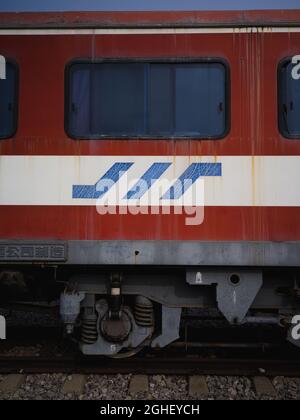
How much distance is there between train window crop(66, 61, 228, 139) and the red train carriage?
0.04 feet

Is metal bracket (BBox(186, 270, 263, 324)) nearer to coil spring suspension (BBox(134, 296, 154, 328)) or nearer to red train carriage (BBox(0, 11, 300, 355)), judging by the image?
red train carriage (BBox(0, 11, 300, 355))

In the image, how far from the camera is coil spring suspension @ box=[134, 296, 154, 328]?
5.23m

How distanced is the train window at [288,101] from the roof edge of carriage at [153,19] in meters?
0.50

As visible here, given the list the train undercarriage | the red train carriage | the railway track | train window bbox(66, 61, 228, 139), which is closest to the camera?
the red train carriage

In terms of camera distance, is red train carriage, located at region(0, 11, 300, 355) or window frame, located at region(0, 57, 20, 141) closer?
red train carriage, located at region(0, 11, 300, 355)

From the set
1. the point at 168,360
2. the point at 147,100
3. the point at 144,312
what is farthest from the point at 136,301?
the point at 147,100

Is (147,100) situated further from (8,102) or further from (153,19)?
(8,102)

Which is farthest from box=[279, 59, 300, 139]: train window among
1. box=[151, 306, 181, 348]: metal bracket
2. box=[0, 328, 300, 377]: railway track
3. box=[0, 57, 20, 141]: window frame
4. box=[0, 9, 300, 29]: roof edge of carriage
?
box=[0, 57, 20, 141]: window frame

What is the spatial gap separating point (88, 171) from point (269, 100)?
6.77ft
